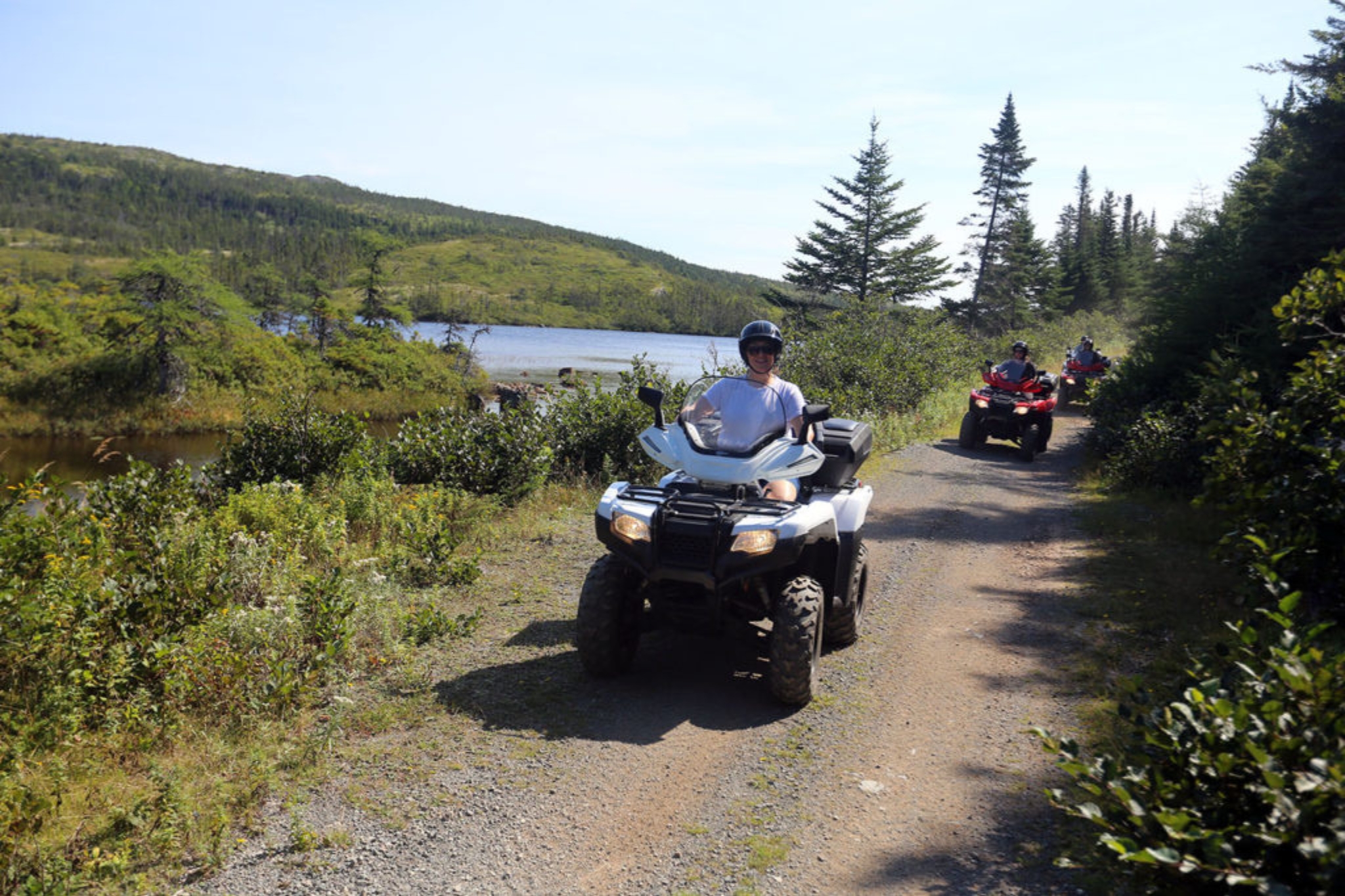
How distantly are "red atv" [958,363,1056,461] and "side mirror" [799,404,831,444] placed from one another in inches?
442

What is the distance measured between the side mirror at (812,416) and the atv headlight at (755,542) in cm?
109

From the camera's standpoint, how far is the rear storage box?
621cm

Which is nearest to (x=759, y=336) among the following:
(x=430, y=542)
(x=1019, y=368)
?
(x=430, y=542)

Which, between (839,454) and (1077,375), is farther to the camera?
(1077,375)

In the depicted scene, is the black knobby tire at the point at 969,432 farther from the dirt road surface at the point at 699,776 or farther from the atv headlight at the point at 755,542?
the atv headlight at the point at 755,542

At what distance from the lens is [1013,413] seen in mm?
15695

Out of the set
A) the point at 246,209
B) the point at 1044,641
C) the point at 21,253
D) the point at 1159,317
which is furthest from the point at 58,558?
the point at 246,209

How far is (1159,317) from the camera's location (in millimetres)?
14625

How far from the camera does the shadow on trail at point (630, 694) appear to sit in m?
4.75

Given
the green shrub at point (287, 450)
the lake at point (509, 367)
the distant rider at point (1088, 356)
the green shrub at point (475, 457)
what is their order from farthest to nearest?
the distant rider at point (1088, 356), the lake at point (509, 367), the green shrub at point (475, 457), the green shrub at point (287, 450)

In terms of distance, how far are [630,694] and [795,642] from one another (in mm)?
1094

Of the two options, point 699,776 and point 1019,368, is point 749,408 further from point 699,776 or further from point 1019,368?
point 1019,368

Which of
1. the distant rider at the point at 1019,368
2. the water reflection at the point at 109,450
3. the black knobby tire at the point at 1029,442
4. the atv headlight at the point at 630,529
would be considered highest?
the distant rider at the point at 1019,368

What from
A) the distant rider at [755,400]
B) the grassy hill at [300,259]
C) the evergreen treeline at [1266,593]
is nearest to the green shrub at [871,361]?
the evergreen treeline at [1266,593]
